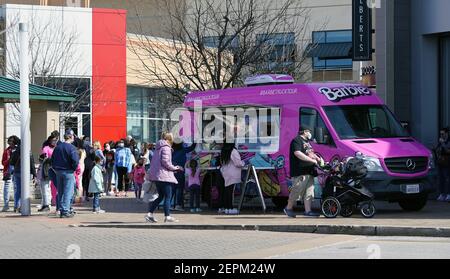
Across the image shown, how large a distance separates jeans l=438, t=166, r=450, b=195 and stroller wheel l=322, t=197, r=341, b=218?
189 inches

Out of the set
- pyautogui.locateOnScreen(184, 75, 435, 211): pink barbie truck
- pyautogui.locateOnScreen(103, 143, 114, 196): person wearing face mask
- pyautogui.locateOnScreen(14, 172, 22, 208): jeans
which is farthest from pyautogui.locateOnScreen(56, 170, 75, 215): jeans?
pyautogui.locateOnScreen(103, 143, 114, 196): person wearing face mask

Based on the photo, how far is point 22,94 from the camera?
682 inches

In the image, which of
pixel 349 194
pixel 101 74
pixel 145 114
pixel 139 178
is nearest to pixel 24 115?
pixel 139 178

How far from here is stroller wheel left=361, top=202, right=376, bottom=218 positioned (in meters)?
15.4

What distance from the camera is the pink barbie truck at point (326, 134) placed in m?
16.1

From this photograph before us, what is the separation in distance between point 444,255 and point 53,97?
15.0 meters

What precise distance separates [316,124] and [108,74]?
27985 mm

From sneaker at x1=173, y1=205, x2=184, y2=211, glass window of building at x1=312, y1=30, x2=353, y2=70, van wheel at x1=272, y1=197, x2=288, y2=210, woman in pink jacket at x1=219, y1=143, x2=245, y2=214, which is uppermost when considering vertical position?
glass window of building at x1=312, y1=30, x2=353, y2=70

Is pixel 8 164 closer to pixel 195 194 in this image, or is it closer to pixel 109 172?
pixel 195 194

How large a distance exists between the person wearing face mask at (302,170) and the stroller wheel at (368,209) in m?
1.07

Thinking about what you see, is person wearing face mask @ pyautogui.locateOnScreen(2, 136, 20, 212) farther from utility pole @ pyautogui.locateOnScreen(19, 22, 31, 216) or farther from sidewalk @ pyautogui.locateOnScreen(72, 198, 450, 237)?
sidewalk @ pyautogui.locateOnScreen(72, 198, 450, 237)

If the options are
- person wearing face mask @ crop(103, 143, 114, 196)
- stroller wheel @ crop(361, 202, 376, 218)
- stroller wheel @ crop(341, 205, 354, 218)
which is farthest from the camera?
person wearing face mask @ crop(103, 143, 114, 196)

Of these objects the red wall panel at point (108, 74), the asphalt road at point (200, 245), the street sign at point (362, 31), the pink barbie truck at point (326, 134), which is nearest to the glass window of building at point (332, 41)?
the red wall panel at point (108, 74)

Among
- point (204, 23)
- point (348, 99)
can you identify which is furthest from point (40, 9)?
point (348, 99)
